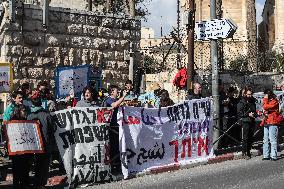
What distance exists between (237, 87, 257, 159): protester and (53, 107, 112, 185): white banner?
422 centimetres

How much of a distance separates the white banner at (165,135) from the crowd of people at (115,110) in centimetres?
28

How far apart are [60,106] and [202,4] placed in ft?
98.4

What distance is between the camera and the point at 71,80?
46.1 feet

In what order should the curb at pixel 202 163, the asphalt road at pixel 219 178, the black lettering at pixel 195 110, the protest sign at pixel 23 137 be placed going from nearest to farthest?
the protest sign at pixel 23 137 < the asphalt road at pixel 219 178 < the curb at pixel 202 163 < the black lettering at pixel 195 110

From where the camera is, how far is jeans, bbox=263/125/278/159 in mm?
12789

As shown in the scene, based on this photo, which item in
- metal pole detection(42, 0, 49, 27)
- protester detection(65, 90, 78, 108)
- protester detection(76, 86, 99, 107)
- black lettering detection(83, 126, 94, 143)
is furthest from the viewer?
metal pole detection(42, 0, 49, 27)

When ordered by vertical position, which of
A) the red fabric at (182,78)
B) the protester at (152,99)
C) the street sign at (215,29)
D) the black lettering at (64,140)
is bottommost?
the black lettering at (64,140)

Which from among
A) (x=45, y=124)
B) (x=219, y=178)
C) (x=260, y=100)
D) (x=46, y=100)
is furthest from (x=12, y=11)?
(x=219, y=178)

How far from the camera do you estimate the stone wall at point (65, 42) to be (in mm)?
15305

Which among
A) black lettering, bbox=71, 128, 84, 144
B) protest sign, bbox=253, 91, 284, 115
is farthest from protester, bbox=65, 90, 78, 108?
protest sign, bbox=253, 91, 284, 115

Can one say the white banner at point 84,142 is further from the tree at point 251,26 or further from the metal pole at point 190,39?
the tree at point 251,26

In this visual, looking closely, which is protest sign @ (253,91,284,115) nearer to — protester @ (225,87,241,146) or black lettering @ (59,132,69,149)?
protester @ (225,87,241,146)

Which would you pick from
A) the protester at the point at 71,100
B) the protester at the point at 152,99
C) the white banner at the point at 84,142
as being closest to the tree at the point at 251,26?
the protester at the point at 152,99

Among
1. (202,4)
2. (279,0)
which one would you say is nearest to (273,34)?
(279,0)
